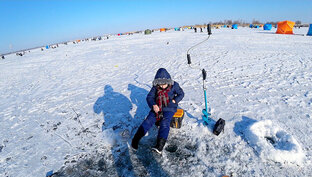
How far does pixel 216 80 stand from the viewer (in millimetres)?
6898

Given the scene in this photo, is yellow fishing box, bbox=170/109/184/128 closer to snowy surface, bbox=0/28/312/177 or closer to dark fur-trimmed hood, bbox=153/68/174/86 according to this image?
snowy surface, bbox=0/28/312/177

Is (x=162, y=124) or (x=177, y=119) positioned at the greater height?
(x=162, y=124)

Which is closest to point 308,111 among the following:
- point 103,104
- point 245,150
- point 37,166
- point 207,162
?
Answer: point 245,150

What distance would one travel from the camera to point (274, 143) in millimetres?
3100

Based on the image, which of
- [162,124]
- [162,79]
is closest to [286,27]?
[162,79]

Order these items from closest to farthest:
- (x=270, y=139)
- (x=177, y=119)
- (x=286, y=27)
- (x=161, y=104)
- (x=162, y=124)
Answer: (x=270, y=139) < (x=162, y=124) < (x=161, y=104) < (x=177, y=119) < (x=286, y=27)

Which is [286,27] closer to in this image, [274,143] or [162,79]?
[274,143]

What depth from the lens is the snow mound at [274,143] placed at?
108 inches

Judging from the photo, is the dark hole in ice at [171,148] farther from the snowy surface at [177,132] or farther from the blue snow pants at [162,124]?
the blue snow pants at [162,124]

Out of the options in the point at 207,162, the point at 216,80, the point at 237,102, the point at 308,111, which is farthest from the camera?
the point at 216,80

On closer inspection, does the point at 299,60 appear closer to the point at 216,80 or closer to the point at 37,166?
the point at 216,80

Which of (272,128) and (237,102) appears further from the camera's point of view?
(237,102)

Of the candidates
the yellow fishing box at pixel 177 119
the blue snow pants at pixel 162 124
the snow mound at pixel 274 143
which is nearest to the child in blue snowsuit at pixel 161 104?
the blue snow pants at pixel 162 124

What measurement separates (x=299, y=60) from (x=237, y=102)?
21.5 feet
